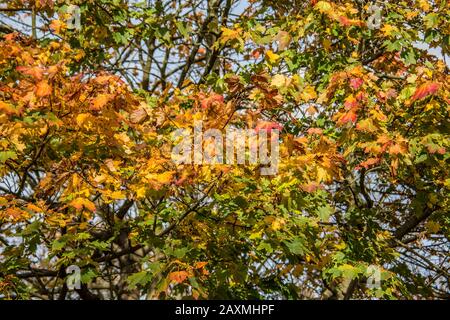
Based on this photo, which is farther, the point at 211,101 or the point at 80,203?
the point at 211,101

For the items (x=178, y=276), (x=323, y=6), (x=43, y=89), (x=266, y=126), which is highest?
(x=323, y=6)

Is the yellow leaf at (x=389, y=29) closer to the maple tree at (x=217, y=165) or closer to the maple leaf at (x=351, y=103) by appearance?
the maple tree at (x=217, y=165)

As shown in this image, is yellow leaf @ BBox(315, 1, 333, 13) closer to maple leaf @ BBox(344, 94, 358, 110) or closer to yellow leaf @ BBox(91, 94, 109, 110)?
maple leaf @ BBox(344, 94, 358, 110)

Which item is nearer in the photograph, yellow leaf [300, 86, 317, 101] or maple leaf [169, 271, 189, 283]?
maple leaf [169, 271, 189, 283]

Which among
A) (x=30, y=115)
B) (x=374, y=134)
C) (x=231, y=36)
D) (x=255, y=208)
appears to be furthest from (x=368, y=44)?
(x=30, y=115)

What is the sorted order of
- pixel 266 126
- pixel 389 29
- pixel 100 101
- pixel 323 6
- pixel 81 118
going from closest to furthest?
pixel 266 126
pixel 100 101
pixel 81 118
pixel 323 6
pixel 389 29

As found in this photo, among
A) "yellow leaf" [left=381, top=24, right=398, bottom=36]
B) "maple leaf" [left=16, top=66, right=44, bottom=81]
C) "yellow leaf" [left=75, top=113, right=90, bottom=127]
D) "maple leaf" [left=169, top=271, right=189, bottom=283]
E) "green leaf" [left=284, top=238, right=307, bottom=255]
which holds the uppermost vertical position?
"yellow leaf" [left=381, top=24, right=398, bottom=36]

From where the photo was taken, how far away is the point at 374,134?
5266 millimetres

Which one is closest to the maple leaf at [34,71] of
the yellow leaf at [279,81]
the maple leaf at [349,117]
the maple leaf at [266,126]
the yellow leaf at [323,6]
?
the maple leaf at [266,126]

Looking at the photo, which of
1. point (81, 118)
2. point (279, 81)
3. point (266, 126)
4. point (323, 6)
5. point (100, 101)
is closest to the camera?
point (266, 126)

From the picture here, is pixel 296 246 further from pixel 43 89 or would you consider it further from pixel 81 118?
pixel 43 89

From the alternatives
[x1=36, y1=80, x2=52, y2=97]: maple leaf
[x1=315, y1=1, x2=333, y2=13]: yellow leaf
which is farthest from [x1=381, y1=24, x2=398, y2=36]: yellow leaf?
[x1=36, y1=80, x2=52, y2=97]: maple leaf

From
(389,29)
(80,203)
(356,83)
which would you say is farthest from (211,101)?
(389,29)

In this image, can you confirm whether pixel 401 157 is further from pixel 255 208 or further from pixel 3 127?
pixel 3 127
